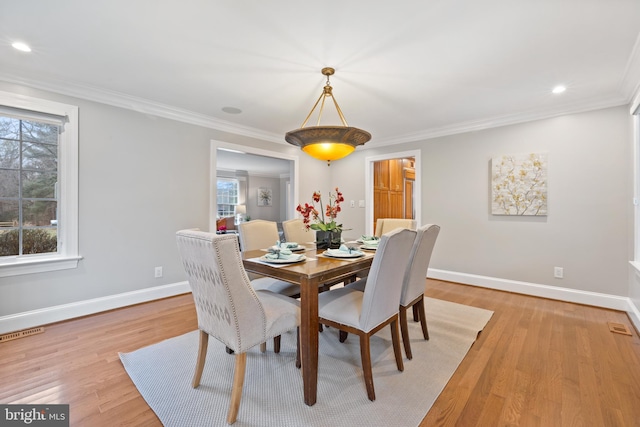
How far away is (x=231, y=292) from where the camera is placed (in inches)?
53.4

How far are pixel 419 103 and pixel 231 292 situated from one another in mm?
2883

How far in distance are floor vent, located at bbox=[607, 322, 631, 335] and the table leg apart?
2775 millimetres

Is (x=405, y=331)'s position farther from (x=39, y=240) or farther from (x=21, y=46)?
(x=21, y=46)

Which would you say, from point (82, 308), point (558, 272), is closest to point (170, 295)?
point (82, 308)

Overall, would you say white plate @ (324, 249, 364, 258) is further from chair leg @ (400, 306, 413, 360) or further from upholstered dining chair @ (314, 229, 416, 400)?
chair leg @ (400, 306, 413, 360)

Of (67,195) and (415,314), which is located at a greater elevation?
(67,195)

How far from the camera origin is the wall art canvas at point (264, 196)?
30.5ft

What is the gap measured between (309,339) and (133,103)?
10.2ft

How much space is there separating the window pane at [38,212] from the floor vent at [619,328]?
528 centimetres

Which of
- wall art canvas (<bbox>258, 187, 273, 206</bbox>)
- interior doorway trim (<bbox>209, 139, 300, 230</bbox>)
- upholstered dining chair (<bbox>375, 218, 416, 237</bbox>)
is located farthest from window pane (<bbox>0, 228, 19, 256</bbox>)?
wall art canvas (<bbox>258, 187, 273, 206</bbox>)

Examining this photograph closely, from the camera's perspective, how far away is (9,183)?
8.20 feet

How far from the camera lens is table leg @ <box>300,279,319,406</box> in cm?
153

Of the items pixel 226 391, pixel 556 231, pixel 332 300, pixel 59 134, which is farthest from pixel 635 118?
pixel 59 134

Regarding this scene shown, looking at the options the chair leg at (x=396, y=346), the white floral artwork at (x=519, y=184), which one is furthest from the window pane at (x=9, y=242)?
the white floral artwork at (x=519, y=184)
